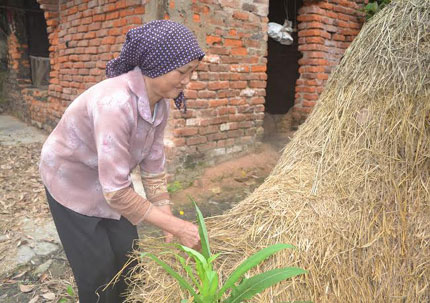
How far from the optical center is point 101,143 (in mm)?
1414

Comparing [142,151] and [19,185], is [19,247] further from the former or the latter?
[142,151]

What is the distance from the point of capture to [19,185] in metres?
4.36

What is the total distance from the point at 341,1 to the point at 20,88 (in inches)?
272

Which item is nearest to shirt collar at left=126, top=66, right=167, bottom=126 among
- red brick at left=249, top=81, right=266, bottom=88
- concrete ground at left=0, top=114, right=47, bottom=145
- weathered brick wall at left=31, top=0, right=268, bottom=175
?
weathered brick wall at left=31, top=0, right=268, bottom=175

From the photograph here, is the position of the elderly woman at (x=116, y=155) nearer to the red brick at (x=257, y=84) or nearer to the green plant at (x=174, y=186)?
the green plant at (x=174, y=186)

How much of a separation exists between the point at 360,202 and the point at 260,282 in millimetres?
774

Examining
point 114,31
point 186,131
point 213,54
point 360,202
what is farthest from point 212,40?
point 360,202

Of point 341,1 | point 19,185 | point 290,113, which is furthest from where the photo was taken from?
point 290,113

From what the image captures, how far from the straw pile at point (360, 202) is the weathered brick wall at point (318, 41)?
3.30 metres

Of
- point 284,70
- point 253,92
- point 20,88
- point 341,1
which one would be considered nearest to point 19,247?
point 253,92

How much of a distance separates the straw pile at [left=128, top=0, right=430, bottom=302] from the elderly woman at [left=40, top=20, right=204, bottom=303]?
23 centimetres

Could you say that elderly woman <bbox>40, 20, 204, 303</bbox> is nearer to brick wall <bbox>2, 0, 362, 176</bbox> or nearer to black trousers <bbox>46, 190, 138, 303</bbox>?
black trousers <bbox>46, 190, 138, 303</bbox>

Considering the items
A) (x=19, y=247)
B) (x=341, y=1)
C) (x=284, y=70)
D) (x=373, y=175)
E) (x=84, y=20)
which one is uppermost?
(x=341, y=1)

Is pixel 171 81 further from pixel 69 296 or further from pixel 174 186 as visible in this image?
pixel 174 186
